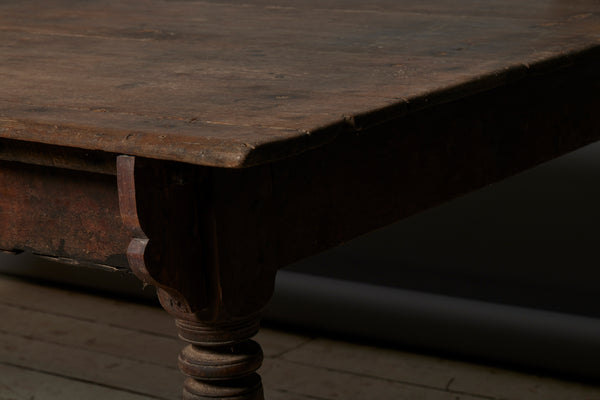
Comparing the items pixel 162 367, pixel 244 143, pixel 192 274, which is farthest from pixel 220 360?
pixel 162 367

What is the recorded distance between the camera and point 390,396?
196 centimetres

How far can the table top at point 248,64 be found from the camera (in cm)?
78

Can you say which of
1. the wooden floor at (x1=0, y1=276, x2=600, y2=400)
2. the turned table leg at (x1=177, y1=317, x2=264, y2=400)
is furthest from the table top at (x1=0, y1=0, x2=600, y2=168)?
the wooden floor at (x1=0, y1=276, x2=600, y2=400)

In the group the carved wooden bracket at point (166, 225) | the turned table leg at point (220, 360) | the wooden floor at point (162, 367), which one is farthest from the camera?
the wooden floor at point (162, 367)

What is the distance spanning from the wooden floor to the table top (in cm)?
A: 75

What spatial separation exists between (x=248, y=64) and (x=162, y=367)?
1.13m

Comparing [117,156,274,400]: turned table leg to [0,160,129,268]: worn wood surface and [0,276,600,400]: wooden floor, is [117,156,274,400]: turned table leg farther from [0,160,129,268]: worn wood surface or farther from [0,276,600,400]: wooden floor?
[0,276,600,400]: wooden floor

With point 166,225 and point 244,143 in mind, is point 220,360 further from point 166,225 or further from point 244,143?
point 244,143

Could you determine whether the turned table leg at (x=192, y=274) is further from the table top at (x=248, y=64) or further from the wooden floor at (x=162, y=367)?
the wooden floor at (x=162, y=367)

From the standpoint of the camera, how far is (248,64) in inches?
46.0

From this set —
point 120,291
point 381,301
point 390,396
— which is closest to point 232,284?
point 390,396

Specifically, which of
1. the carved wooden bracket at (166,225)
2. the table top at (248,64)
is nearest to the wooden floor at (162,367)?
the table top at (248,64)

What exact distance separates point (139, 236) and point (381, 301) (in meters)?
1.39

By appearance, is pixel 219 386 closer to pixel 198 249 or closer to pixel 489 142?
pixel 198 249
